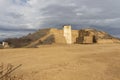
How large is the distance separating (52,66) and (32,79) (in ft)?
7.06

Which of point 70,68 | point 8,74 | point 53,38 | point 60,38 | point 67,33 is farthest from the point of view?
point 53,38

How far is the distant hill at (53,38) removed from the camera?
110 feet

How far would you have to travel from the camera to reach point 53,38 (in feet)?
113

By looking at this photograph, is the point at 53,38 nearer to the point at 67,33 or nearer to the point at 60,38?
the point at 60,38

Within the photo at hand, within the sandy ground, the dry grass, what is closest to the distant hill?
the sandy ground

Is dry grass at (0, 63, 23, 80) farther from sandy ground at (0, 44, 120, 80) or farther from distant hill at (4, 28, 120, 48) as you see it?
distant hill at (4, 28, 120, 48)

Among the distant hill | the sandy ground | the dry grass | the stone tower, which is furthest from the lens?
the distant hill

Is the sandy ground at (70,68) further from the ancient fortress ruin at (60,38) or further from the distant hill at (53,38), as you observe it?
the distant hill at (53,38)

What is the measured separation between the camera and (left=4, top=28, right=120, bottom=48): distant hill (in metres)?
33.6

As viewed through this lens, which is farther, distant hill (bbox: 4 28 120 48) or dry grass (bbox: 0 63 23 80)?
distant hill (bbox: 4 28 120 48)

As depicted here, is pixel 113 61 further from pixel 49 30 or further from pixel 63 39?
pixel 49 30

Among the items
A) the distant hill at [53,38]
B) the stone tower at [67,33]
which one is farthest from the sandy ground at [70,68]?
the distant hill at [53,38]

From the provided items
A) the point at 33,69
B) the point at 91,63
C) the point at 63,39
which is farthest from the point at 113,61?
the point at 63,39

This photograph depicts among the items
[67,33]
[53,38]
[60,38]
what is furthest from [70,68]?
[53,38]
